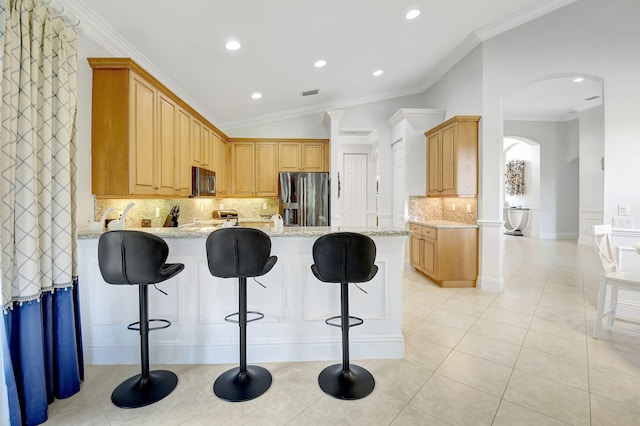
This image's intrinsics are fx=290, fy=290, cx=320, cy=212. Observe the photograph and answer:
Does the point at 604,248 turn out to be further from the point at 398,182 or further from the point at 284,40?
the point at 284,40

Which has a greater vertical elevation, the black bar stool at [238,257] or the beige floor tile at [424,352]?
the black bar stool at [238,257]

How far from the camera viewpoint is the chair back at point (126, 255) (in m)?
1.74

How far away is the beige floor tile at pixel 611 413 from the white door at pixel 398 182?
3781mm

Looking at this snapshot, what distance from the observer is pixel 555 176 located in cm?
809

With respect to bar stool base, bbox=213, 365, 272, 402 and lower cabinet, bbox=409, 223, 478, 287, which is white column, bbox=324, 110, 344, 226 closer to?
lower cabinet, bbox=409, 223, 478, 287

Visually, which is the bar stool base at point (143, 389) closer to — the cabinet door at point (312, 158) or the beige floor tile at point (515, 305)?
the beige floor tile at point (515, 305)

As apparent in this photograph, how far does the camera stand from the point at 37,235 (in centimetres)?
163

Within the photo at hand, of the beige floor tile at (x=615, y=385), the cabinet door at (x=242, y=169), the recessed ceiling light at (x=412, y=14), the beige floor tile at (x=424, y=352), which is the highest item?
the recessed ceiling light at (x=412, y=14)

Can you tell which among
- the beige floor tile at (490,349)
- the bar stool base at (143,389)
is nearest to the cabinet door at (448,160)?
the beige floor tile at (490,349)

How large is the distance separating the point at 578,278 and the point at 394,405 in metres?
4.47

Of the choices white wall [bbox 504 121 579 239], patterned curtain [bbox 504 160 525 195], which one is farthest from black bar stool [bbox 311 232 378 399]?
patterned curtain [bbox 504 160 525 195]

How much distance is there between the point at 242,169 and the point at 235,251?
4.03 meters

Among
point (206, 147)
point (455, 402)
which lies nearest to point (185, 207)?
point (206, 147)

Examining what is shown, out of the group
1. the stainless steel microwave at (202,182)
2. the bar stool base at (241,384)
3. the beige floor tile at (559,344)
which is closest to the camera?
the bar stool base at (241,384)
